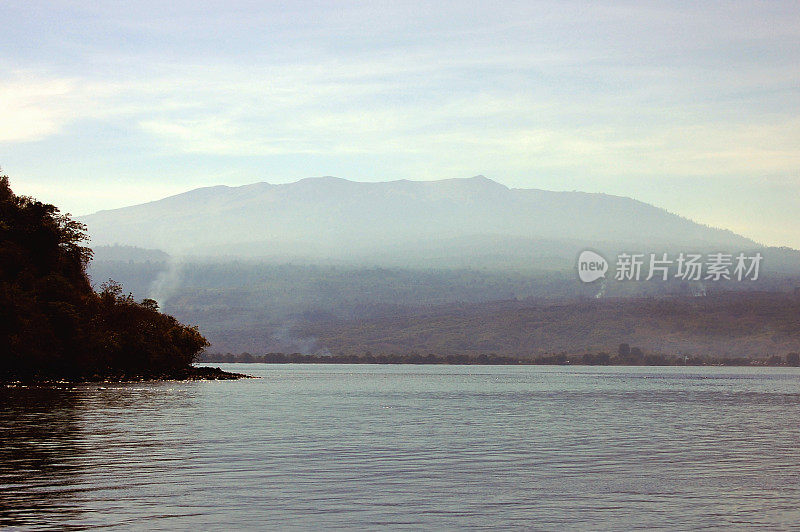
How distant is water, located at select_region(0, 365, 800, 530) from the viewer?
3262 centimetres

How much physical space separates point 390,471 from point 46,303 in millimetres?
100709

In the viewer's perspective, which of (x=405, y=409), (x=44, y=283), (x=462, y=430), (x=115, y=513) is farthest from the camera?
(x=44, y=283)

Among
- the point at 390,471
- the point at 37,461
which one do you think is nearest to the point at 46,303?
the point at 37,461

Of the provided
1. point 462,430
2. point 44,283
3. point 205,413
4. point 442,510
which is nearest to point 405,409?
point 205,413

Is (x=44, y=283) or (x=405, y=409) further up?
(x=44, y=283)

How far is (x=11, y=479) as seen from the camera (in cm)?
4016

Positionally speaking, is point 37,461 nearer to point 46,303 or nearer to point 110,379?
point 46,303

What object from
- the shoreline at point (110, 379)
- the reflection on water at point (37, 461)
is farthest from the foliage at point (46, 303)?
the reflection on water at point (37, 461)

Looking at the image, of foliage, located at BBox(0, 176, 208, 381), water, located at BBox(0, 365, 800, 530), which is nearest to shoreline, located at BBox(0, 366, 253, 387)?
foliage, located at BBox(0, 176, 208, 381)

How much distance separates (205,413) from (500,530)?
2446 inches

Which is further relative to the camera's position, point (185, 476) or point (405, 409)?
point (405, 409)

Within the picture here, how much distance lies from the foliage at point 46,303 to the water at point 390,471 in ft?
152

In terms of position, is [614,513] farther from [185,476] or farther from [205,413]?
[205,413]

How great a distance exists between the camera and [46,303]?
136 m
